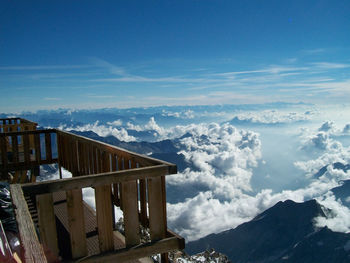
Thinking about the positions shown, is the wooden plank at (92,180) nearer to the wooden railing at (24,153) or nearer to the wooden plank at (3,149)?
the wooden railing at (24,153)

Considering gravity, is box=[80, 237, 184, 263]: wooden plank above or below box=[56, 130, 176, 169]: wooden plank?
below

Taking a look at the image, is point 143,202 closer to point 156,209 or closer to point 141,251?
point 156,209

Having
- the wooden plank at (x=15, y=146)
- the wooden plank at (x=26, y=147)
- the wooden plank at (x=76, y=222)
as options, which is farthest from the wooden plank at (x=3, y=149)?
the wooden plank at (x=76, y=222)

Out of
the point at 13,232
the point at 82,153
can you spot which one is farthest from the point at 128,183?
the point at 82,153

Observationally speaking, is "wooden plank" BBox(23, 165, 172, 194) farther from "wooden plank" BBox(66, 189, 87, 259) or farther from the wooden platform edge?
the wooden platform edge

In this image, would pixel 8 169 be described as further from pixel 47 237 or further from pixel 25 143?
pixel 47 237

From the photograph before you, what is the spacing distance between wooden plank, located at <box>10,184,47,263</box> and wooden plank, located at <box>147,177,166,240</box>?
1.67 metres

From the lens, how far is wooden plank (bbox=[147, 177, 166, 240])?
4.21 metres

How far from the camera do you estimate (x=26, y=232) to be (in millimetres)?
2330

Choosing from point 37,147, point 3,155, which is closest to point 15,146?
point 3,155

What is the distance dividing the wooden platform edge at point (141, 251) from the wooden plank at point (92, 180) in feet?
3.20

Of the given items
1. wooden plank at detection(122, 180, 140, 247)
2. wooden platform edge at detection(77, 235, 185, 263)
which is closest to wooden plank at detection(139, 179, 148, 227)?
wooden plank at detection(122, 180, 140, 247)

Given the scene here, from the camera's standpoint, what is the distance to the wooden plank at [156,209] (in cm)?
421

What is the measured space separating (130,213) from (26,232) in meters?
1.91
